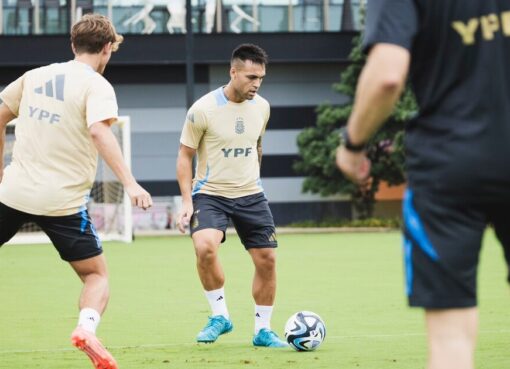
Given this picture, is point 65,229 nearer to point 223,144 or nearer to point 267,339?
point 267,339

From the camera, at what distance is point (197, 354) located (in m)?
8.43

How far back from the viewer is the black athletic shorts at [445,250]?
394 centimetres

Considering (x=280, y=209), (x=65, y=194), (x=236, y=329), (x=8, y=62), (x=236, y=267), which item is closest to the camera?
(x=65, y=194)

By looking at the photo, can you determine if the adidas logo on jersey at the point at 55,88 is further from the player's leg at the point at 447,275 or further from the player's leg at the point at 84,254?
the player's leg at the point at 447,275

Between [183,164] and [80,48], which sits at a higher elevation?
[80,48]

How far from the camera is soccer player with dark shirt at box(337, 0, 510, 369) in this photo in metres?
3.92

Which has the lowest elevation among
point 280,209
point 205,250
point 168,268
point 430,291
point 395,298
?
point 280,209

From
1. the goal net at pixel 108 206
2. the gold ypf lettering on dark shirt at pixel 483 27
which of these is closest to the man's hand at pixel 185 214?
the gold ypf lettering on dark shirt at pixel 483 27

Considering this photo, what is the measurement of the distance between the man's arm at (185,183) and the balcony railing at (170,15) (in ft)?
80.3

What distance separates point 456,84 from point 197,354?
484 cm

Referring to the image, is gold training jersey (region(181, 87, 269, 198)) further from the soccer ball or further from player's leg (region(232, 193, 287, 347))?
the soccer ball

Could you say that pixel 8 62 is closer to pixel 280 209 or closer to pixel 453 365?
pixel 280 209

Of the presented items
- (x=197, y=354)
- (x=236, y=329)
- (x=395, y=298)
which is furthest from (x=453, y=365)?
(x=395, y=298)

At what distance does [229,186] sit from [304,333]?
1.43 meters
